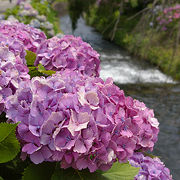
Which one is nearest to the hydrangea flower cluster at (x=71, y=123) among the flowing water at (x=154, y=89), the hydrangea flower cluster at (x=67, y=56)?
the hydrangea flower cluster at (x=67, y=56)

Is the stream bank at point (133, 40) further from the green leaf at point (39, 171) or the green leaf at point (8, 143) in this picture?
the green leaf at point (8, 143)

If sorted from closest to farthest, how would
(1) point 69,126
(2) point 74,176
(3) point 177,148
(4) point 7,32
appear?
(1) point 69,126
(2) point 74,176
(4) point 7,32
(3) point 177,148

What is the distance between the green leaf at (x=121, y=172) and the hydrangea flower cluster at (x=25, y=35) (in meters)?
1.11

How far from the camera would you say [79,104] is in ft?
3.62

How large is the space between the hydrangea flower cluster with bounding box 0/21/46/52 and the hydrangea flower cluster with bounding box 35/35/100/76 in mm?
121

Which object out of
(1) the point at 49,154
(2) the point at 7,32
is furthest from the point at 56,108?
(2) the point at 7,32

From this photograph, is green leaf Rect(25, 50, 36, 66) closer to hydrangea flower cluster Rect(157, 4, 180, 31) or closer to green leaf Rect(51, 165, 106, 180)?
green leaf Rect(51, 165, 106, 180)

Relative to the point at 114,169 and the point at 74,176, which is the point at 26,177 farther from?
the point at 114,169

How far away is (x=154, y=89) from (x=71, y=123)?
6.74 metres

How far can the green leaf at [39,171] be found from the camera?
1138mm

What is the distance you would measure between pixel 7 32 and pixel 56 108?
3.52ft

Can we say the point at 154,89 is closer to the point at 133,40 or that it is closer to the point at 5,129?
the point at 133,40

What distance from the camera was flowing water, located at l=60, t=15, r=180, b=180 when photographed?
458 cm

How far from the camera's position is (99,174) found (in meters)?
1.19
